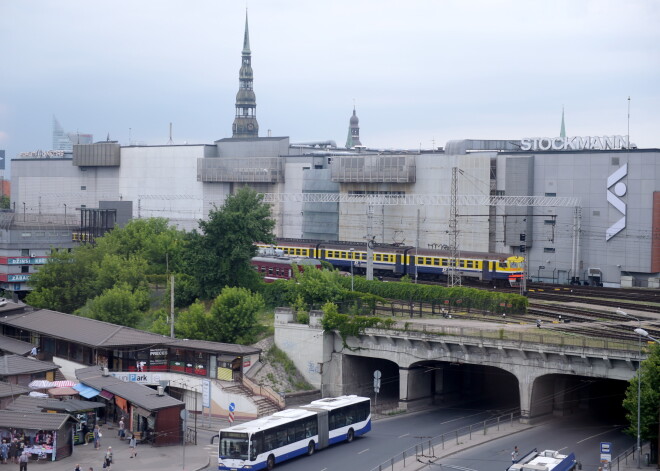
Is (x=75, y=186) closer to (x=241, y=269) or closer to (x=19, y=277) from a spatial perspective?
(x=19, y=277)

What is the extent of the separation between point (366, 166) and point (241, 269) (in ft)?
125

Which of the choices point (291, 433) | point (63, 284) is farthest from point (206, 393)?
point (63, 284)

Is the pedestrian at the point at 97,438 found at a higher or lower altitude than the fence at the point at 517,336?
lower

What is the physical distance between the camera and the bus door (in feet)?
152

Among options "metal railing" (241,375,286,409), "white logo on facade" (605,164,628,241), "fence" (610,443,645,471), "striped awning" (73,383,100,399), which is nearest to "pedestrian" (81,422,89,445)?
"striped awning" (73,383,100,399)

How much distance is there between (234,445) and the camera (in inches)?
1633

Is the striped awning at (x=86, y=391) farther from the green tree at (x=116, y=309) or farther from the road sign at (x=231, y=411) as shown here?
the green tree at (x=116, y=309)

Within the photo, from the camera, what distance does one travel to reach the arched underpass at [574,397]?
2115 inches

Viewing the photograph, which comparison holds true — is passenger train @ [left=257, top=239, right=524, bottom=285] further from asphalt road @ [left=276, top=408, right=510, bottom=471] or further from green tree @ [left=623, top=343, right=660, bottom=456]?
green tree @ [left=623, top=343, right=660, bottom=456]

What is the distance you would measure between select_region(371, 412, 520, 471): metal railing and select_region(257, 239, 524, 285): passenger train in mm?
30316

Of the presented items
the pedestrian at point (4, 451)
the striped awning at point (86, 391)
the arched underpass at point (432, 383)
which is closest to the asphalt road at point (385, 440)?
the arched underpass at point (432, 383)

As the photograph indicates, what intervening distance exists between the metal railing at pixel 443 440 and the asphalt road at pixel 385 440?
610 millimetres

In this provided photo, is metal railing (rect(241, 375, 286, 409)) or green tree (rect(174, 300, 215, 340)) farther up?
green tree (rect(174, 300, 215, 340))

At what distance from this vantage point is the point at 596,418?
54.5 meters
